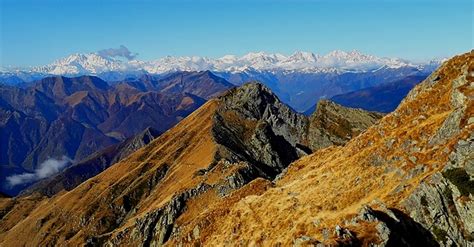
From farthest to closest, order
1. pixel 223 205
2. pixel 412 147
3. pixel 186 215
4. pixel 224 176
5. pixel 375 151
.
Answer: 1. pixel 224 176
2. pixel 186 215
3. pixel 223 205
4. pixel 375 151
5. pixel 412 147

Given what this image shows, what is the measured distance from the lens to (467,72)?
306ft

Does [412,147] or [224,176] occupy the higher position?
[412,147]

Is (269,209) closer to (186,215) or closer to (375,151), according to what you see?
(375,151)

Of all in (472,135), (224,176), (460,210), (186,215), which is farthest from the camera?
(224,176)

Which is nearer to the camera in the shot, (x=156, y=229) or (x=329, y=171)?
(x=329, y=171)

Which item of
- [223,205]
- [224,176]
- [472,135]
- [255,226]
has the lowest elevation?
[224,176]

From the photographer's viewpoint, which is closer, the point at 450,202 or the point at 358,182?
the point at 450,202

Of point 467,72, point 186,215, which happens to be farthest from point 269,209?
point 186,215

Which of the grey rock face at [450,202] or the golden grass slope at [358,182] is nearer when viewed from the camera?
the grey rock face at [450,202]

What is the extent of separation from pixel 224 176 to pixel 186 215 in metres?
19.0

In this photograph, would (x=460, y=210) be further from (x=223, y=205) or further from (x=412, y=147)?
(x=223, y=205)

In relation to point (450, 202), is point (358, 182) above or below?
below

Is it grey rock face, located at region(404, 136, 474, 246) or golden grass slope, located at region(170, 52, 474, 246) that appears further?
golden grass slope, located at region(170, 52, 474, 246)

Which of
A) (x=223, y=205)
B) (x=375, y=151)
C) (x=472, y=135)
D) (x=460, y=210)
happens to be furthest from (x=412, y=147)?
(x=223, y=205)
